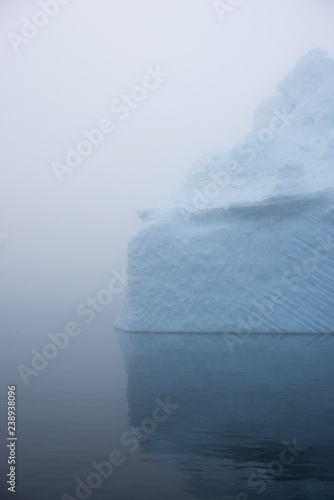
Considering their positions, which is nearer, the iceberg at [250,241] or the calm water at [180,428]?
the calm water at [180,428]

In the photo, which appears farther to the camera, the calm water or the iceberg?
the iceberg

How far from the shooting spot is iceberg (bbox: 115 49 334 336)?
19.2 meters

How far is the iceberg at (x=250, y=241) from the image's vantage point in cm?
1923

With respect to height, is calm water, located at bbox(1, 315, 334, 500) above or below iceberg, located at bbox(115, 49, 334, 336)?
below

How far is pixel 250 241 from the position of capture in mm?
20422

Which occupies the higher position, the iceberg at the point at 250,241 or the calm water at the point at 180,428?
the iceberg at the point at 250,241

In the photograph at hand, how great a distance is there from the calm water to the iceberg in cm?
661

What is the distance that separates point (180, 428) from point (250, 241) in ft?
45.7

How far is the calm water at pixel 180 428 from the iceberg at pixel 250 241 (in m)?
6.61

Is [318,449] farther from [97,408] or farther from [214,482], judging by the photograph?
[97,408]

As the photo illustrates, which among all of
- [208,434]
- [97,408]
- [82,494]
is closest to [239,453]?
[208,434]

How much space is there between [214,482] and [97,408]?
11.0ft

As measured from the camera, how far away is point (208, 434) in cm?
664

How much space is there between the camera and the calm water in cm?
506
